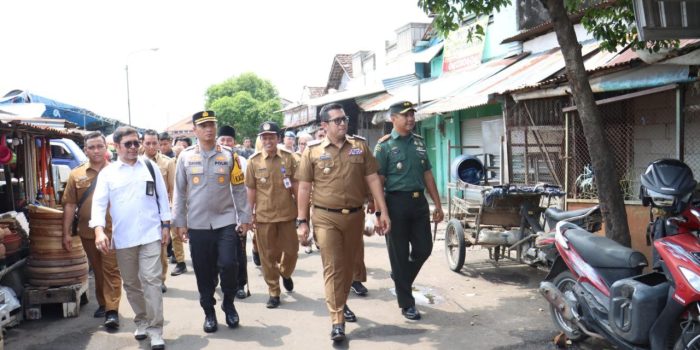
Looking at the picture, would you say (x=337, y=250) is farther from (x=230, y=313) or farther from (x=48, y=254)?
(x=48, y=254)

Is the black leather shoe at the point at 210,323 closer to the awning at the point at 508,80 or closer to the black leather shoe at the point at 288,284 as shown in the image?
the black leather shoe at the point at 288,284

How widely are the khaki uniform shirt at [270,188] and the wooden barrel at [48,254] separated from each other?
6.21 feet

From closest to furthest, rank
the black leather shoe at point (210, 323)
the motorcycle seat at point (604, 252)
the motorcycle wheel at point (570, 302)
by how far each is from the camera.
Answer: the motorcycle seat at point (604, 252) → the motorcycle wheel at point (570, 302) → the black leather shoe at point (210, 323)

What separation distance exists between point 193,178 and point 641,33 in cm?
405

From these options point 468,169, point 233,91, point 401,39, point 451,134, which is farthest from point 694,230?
point 233,91

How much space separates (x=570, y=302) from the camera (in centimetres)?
451

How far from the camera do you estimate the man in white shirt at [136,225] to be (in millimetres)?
4859

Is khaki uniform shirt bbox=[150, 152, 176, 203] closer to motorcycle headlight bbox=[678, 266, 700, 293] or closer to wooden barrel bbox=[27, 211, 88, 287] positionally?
wooden barrel bbox=[27, 211, 88, 287]

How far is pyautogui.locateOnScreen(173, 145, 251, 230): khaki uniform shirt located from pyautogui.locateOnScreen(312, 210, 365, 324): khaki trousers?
88 cm

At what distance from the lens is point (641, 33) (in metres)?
4.83

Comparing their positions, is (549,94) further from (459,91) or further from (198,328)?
(198,328)

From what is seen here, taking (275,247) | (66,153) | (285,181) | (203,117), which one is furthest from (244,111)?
(203,117)

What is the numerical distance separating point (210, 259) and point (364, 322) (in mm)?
1533

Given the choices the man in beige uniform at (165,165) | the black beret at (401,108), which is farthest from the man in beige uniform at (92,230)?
the black beret at (401,108)
